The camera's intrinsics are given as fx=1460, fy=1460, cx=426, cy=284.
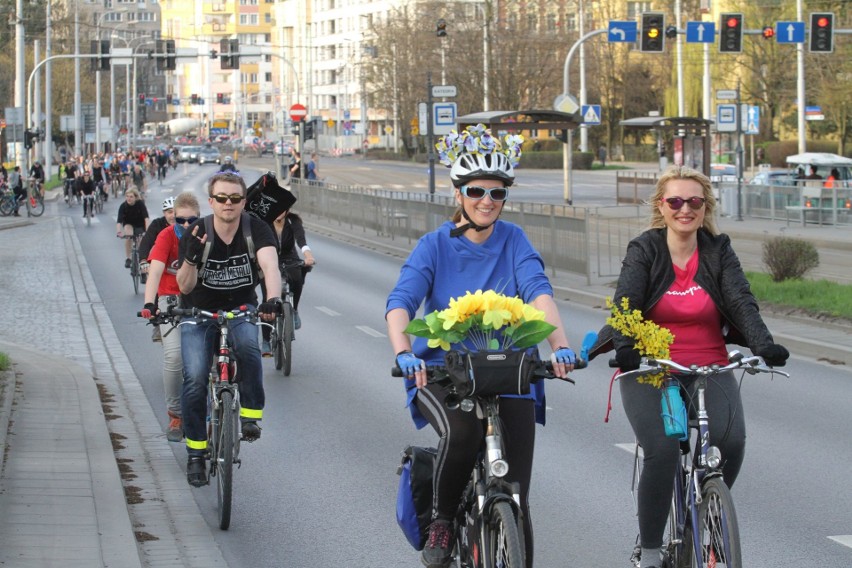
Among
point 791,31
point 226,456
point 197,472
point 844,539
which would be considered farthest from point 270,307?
point 791,31

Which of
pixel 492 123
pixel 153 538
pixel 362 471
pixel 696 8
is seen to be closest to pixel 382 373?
pixel 362 471

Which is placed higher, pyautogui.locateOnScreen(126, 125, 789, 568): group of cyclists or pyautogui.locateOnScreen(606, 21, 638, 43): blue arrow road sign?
pyautogui.locateOnScreen(606, 21, 638, 43): blue arrow road sign

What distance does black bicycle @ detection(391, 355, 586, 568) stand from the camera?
15.7ft

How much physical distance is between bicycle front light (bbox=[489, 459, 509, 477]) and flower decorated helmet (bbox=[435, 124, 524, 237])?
94 centimetres

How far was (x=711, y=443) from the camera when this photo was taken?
523 centimetres

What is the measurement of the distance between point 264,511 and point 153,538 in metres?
0.88

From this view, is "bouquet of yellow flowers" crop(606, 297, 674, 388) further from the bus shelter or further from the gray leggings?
the bus shelter

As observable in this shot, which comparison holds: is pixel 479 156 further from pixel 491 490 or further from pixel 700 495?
pixel 700 495

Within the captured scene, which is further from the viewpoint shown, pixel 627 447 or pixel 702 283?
→ pixel 627 447

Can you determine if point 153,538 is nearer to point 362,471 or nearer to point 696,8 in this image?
point 362,471

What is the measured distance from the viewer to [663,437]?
5.27 m

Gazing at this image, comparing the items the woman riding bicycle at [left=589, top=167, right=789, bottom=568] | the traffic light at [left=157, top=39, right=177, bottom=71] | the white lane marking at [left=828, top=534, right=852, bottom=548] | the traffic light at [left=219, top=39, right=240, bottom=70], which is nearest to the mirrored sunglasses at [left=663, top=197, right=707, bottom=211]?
the woman riding bicycle at [left=589, top=167, right=789, bottom=568]

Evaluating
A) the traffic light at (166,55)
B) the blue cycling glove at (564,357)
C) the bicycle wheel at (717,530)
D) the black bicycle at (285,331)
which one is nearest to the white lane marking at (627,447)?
the black bicycle at (285,331)

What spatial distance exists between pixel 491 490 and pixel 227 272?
322cm
